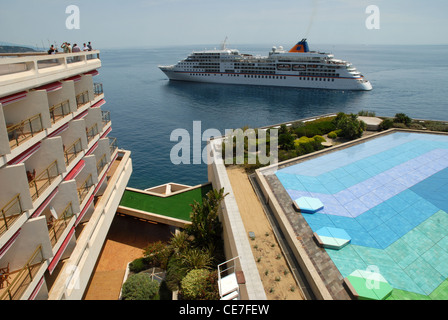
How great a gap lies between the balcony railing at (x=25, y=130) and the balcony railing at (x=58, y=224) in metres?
3.68

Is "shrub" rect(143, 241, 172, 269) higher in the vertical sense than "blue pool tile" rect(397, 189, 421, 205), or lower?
lower

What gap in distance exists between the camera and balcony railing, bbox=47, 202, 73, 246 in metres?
12.3

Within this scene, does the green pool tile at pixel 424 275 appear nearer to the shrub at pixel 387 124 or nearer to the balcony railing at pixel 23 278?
the balcony railing at pixel 23 278

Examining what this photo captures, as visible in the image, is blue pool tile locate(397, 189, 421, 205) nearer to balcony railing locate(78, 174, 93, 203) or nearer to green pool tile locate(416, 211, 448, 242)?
green pool tile locate(416, 211, 448, 242)

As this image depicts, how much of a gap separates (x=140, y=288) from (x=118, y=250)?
5782mm

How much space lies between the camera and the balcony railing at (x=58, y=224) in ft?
40.2

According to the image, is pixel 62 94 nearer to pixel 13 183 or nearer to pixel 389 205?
pixel 13 183

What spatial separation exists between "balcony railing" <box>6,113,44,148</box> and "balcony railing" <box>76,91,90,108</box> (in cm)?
468

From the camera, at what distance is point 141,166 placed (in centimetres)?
3909

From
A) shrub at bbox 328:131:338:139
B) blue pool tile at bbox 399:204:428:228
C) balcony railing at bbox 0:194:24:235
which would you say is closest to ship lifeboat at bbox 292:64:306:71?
shrub at bbox 328:131:338:139

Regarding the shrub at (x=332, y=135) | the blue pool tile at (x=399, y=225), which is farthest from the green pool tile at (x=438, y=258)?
the shrub at (x=332, y=135)

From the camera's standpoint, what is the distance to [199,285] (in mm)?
14445

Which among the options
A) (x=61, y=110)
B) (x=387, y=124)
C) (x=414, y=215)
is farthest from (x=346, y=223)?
(x=387, y=124)
